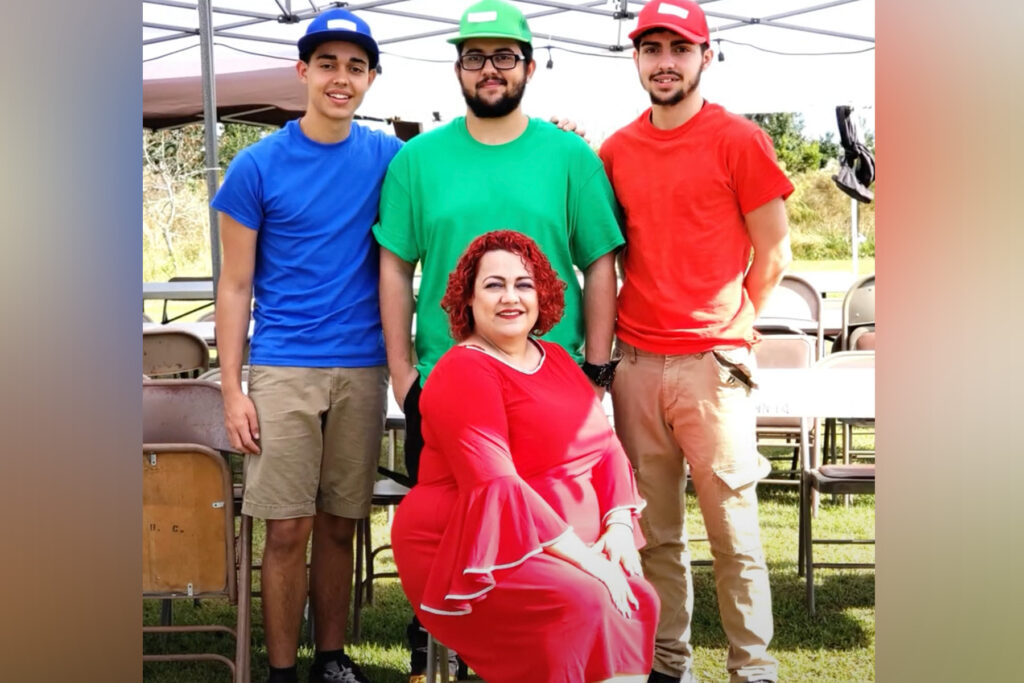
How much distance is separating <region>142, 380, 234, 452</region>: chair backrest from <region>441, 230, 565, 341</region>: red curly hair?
1.19m

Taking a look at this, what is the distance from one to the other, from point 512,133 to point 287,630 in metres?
1.63

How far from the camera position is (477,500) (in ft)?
8.21

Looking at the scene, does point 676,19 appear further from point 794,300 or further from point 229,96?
point 229,96

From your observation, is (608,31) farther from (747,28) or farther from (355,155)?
(355,155)

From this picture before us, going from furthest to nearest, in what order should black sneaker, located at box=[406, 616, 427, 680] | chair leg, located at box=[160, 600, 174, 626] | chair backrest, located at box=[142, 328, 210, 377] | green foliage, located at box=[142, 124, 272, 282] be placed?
green foliage, located at box=[142, 124, 272, 282]
chair backrest, located at box=[142, 328, 210, 377]
chair leg, located at box=[160, 600, 174, 626]
black sneaker, located at box=[406, 616, 427, 680]

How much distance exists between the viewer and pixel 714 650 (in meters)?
4.06

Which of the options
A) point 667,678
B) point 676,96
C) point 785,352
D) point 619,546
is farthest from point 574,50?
point 619,546

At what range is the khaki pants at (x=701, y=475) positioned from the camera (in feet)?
10.3

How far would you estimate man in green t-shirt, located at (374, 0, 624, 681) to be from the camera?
2930mm

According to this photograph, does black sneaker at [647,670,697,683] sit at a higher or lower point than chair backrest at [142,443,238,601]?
lower

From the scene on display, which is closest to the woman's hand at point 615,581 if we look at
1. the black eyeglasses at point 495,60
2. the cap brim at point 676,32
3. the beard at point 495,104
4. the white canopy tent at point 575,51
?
the beard at point 495,104

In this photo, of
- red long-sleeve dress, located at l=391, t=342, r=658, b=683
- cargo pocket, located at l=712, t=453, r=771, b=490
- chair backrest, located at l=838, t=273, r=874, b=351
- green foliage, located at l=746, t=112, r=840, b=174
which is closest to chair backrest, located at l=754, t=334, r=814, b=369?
chair backrest, located at l=838, t=273, r=874, b=351

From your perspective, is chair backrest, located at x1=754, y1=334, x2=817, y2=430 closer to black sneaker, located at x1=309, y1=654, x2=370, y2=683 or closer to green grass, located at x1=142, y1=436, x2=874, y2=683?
green grass, located at x1=142, y1=436, x2=874, y2=683
